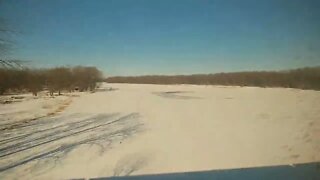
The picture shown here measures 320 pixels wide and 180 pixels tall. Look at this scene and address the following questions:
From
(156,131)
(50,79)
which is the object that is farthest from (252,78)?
(50,79)

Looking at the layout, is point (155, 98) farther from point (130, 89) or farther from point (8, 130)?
point (8, 130)

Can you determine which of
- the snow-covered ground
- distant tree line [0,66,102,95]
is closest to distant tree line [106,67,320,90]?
the snow-covered ground

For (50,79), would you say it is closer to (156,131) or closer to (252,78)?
(156,131)

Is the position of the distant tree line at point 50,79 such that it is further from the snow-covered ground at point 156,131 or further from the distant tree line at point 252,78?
the distant tree line at point 252,78

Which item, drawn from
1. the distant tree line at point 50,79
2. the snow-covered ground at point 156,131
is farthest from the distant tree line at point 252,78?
the distant tree line at point 50,79

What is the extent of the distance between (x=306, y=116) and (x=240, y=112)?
1.55 feet

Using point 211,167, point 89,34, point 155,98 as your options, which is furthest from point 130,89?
point 211,167

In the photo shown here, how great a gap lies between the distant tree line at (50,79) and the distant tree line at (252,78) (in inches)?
12.1

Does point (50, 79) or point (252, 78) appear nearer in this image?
point (50, 79)

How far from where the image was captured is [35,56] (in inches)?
79.2

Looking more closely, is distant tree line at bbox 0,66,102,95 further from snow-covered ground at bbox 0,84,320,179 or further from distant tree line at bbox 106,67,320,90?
distant tree line at bbox 106,67,320,90

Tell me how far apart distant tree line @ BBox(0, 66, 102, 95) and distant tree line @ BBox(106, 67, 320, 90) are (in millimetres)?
308

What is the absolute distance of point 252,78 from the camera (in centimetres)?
221

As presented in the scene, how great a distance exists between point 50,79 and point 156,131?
741mm
